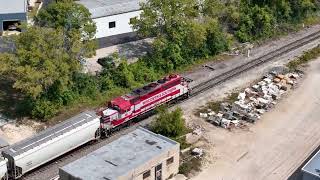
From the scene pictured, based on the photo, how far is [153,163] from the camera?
36312 millimetres

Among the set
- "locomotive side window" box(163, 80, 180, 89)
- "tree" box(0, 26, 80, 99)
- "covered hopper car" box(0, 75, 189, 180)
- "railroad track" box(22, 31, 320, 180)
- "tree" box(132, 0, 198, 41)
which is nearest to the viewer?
"covered hopper car" box(0, 75, 189, 180)

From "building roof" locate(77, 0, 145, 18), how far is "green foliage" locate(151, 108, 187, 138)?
1882cm

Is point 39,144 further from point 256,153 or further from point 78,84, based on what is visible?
point 256,153

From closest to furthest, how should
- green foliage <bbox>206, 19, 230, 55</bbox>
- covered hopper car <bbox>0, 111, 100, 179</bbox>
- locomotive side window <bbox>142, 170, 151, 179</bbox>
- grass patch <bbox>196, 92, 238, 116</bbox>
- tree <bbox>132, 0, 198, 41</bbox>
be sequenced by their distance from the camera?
locomotive side window <bbox>142, 170, 151, 179</bbox> < covered hopper car <bbox>0, 111, 100, 179</bbox> < grass patch <bbox>196, 92, 238, 116</bbox> < tree <bbox>132, 0, 198, 41</bbox> < green foliage <bbox>206, 19, 230, 55</bbox>

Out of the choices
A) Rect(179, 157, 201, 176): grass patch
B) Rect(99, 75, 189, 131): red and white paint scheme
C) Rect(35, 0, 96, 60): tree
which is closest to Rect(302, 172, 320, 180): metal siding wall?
Rect(179, 157, 201, 176): grass patch

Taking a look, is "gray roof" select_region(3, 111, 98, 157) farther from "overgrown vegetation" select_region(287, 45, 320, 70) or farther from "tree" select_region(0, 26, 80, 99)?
"overgrown vegetation" select_region(287, 45, 320, 70)

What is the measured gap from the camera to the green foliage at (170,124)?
137 ft

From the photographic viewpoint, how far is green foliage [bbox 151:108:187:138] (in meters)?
41.8

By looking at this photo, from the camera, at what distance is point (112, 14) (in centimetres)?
5834

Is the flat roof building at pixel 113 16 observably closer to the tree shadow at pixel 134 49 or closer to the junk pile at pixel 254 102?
the tree shadow at pixel 134 49

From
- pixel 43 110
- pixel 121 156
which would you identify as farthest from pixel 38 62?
pixel 121 156

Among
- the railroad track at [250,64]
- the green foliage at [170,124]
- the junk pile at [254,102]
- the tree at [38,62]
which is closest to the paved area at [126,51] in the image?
the railroad track at [250,64]

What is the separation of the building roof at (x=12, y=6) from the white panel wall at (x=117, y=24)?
27.0 feet

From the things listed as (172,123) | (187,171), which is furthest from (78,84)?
(187,171)
